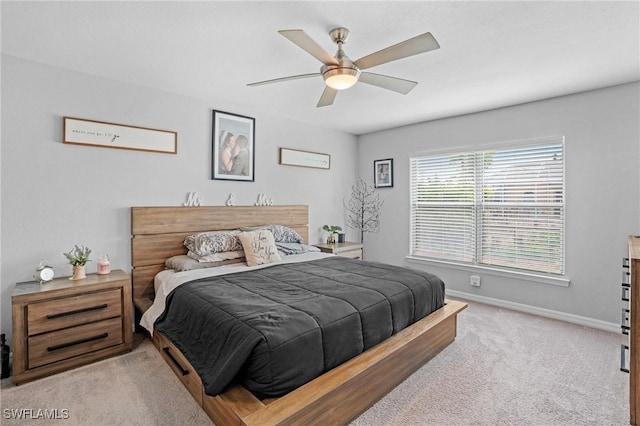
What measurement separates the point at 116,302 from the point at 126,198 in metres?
1.02

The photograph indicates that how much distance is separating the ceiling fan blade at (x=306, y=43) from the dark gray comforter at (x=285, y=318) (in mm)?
1525

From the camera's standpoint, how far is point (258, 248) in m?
3.25

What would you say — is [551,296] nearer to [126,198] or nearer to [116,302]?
[116,302]

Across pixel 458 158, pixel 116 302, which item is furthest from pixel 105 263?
pixel 458 158

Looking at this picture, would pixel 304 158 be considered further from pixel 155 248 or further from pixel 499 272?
pixel 499 272

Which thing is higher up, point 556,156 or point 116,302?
point 556,156

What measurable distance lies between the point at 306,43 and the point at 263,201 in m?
2.60

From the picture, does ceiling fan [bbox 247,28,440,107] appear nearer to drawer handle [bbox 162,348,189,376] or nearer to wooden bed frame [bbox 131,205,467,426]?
wooden bed frame [bbox 131,205,467,426]

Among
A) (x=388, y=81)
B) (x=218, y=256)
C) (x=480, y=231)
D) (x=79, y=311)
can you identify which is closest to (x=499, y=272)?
(x=480, y=231)

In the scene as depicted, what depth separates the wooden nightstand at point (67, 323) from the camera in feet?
7.45

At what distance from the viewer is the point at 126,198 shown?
313 cm

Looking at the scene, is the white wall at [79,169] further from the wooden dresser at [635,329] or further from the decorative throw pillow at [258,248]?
the wooden dresser at [635,329]

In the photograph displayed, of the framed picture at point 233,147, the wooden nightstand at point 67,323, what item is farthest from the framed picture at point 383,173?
the wooden nightstand at point 67,323

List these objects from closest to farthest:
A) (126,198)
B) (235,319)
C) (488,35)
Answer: (235,319) → (488,35) → (126,198)
